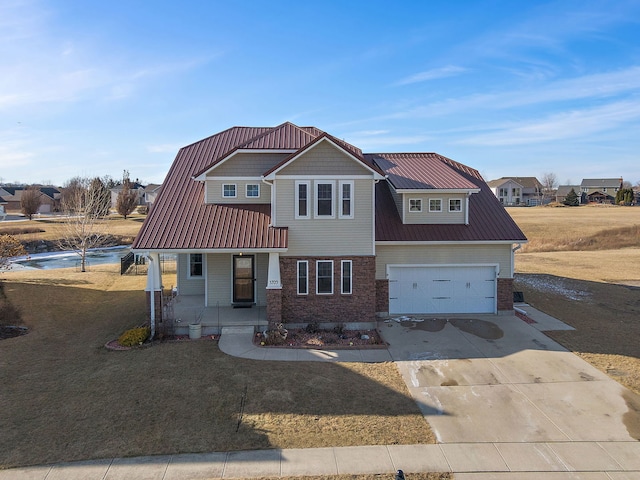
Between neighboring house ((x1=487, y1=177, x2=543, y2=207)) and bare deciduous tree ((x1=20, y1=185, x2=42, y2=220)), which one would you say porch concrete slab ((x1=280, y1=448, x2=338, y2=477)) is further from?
neighboring house ((x1=487, y1=177, x2=543, y2=207))

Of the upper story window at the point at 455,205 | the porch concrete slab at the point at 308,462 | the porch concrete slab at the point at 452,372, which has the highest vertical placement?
the upper story window at the point at 455,205

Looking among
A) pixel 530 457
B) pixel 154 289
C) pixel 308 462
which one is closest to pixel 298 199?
pixel 154 289

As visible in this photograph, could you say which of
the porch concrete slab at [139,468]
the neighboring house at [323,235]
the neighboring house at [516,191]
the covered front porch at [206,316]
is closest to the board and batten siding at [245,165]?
the neighboring house at [323,235]

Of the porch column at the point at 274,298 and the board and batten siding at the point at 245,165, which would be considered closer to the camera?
the porch column at the point at 274,298

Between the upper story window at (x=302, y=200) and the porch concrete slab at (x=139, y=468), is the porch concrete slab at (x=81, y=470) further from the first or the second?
the upper story window at (x=302, y=200)

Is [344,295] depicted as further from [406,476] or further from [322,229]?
[406,476]

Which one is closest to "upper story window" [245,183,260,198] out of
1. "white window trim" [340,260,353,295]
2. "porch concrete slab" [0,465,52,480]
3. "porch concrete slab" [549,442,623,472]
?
"white window trim" [340,260,353,295]

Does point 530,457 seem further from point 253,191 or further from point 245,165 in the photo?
point 245,165
